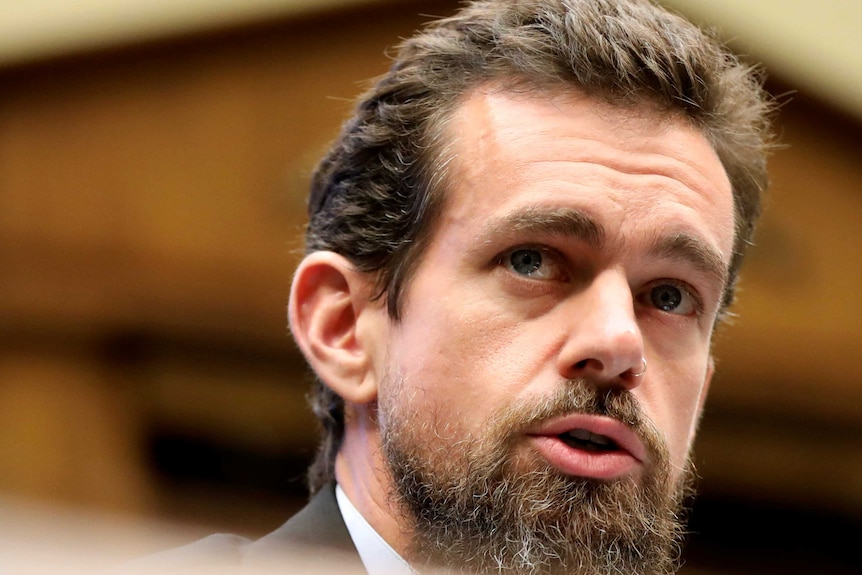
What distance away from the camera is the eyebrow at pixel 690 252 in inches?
61.7

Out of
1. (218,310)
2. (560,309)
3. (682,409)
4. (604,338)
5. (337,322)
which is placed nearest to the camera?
(604,338)

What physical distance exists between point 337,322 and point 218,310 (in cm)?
153

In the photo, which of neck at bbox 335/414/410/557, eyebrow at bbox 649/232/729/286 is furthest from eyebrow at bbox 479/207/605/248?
neck at bbox 335/414/410/557

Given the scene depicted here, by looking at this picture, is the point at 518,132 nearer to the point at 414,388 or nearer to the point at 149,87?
the point at 414,388

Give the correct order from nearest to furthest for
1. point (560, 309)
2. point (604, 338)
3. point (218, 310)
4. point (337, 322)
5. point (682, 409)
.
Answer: point (604, 338)
point (560, 309)
point (682, 409)
point (337, 322)
point (218, 310)

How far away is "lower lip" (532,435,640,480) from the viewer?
1.43 meters

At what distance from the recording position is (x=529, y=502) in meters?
1.44

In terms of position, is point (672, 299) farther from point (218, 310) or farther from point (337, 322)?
point (218, 310)

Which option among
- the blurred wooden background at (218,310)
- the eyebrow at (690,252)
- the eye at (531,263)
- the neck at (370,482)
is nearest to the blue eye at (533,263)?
the eye at (531,263)

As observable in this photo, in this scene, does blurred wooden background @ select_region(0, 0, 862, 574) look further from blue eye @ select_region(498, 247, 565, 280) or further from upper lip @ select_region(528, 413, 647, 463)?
upper lip @ select_region(528, 413, 647, 463)

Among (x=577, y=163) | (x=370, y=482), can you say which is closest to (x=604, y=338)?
(x=577, y=163)

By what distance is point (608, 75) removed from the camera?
64.6 inches

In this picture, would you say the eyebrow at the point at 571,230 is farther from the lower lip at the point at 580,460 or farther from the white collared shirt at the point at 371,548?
the white collared shirt at the point at 371,548

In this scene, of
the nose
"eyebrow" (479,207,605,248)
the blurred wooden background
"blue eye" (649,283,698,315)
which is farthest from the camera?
the blurred wooden background
